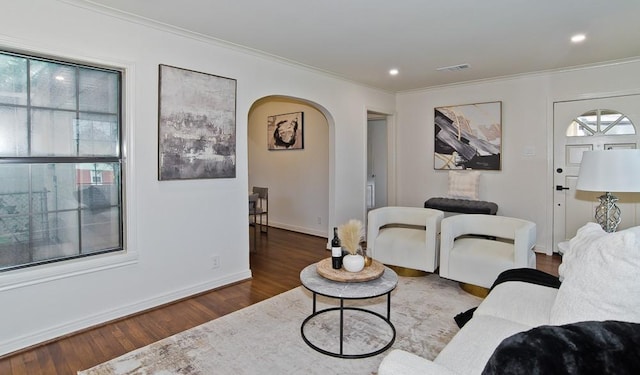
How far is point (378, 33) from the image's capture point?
10.9 ft

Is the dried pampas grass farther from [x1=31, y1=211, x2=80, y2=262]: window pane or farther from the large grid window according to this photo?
[x1=31, y1=211, x2=80, y2=262]: window pane

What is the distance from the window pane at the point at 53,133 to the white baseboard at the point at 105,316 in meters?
1.31

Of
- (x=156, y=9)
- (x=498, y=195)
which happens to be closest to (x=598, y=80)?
(x=498, y=195)

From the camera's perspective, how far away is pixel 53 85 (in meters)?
2.62

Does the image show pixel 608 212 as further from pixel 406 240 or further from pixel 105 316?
pixel 105 316

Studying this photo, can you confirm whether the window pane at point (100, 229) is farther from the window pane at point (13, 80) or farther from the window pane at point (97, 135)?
the window pane at point (13, 80)

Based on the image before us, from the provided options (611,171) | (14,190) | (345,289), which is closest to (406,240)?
(345,289)

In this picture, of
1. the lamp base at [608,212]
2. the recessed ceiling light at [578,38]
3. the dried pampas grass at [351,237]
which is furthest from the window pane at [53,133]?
the recessed ceiling light at [578,38]

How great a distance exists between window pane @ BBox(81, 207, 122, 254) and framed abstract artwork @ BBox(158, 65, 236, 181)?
1.70ft

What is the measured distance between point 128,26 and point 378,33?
86.3 inches

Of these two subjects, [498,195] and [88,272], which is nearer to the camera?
[88,272]

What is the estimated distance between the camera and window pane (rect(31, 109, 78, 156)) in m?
2.55

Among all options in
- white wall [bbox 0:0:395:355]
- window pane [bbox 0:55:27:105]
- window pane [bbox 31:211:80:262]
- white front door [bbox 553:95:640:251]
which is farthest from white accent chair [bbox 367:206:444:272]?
window pane [bbox 0:55:27:105]

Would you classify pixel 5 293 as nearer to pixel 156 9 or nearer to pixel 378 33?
pixel 156 9
